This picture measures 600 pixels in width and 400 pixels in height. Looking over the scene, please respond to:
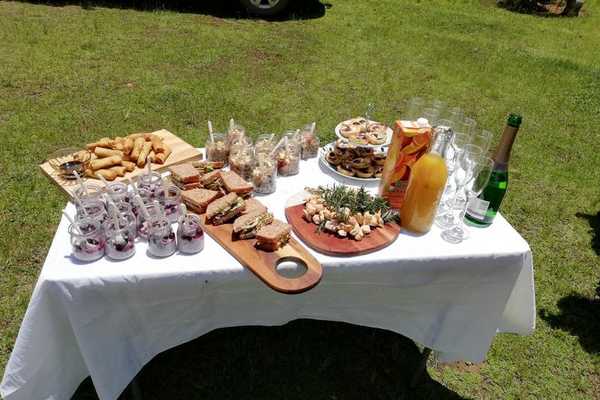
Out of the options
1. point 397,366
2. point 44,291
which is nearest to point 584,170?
point 397,366

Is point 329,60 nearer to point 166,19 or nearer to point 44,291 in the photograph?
point 166,19

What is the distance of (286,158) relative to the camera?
81.9 inches

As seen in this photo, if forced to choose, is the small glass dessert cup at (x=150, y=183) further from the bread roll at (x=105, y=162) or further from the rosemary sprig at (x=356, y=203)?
the rosemary sprig at (x=356, y=203)

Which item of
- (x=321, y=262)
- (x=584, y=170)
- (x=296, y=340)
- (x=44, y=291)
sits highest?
(x=321, y=262)

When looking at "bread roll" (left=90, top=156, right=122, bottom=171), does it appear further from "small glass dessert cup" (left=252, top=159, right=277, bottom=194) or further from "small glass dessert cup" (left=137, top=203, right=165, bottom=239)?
"small glass dessert cup" (left=252, top=159, right=277, bottom=194)

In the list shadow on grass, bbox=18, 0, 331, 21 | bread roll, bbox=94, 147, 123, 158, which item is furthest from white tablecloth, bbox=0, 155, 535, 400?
shadow on grass, bbox=18, 0, 331, 21

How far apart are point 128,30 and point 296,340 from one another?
5567 millimetres

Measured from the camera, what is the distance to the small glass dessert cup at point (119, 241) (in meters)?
1.50

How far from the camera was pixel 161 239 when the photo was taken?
5.05ft

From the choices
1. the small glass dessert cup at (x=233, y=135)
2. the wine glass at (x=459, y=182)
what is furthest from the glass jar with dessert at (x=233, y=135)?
the wine glass at (x=459, y=182)

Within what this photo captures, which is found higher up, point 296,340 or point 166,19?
point 166,19

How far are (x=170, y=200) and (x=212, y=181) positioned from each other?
0.76 feet

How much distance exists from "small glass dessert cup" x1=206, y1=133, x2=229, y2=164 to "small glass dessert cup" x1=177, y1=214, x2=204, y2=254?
1.92 ft

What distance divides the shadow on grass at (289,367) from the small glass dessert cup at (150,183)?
118cm
